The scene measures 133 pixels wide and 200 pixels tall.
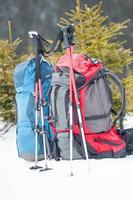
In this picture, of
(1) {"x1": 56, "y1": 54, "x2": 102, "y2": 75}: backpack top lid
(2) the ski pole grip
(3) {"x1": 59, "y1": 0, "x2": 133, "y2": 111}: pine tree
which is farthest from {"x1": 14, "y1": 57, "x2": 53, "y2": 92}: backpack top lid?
(3) {"x1": 59, "y1": 0, "x2": 133, "y2": 111}: pine tree

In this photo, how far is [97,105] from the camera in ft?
13.1

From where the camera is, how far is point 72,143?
3789 mm

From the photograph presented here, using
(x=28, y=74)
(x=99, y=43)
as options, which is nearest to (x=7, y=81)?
(x=99, y=43)

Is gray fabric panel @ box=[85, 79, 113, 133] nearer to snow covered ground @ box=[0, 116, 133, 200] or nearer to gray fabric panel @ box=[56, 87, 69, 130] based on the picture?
gray fabric panel @ box=[56, 87, 69, 130]

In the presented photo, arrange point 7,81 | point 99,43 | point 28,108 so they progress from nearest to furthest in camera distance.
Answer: point 28,108
point 99,43
point 7,81

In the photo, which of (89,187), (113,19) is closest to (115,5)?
(113,19)

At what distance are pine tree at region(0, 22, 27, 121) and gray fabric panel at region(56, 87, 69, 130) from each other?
5.60 feet

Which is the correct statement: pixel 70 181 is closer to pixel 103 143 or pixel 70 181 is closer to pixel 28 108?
pixel 103 143

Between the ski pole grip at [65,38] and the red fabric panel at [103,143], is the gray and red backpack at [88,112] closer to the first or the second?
the red fabric panel at [103,143]

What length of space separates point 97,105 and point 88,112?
10cm

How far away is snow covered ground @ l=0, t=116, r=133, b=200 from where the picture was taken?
295 cm

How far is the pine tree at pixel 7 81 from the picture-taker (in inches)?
221

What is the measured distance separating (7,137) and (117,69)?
4.66 feet

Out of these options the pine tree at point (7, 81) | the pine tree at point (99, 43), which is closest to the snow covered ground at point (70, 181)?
the pine tree at point (7, 81)
